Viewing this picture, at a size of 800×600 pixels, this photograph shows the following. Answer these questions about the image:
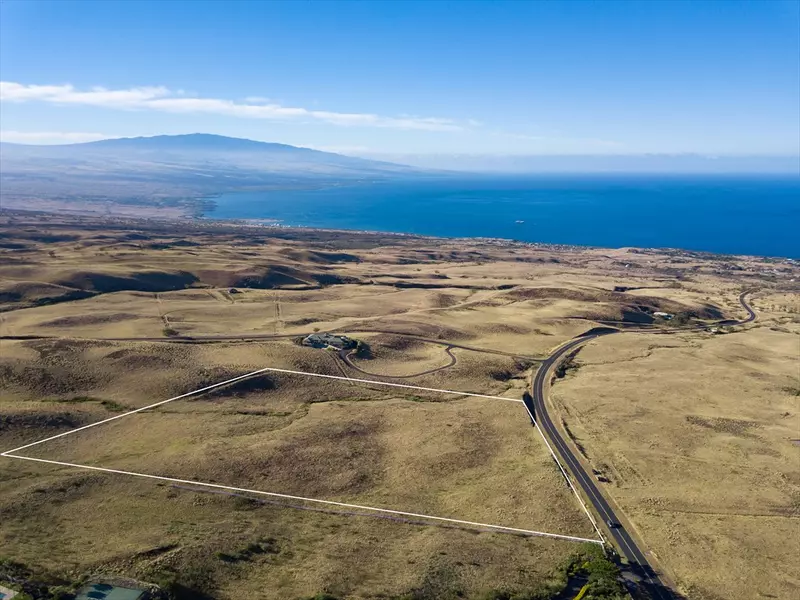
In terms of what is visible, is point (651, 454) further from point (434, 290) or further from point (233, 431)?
point (434, 290)

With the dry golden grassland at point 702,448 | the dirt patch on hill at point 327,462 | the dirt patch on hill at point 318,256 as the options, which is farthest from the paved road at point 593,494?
the dirt patch on hill at point 318,256

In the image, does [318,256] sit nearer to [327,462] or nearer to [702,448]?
[327,462]

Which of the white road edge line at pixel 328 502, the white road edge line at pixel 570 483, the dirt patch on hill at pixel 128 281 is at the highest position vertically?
the dirt patch on hill at pixel 128 281

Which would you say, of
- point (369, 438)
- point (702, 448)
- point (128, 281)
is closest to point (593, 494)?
point (702, 448)

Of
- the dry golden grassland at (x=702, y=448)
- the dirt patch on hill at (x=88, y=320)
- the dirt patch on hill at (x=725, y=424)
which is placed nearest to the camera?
the dry golden grassland at (x=702, y=448)

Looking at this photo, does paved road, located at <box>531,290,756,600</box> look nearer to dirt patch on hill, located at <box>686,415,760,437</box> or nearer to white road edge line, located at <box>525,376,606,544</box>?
white road edge line, located at <box>525,376,606,544</box>

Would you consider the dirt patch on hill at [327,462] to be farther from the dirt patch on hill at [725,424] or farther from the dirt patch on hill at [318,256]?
the dirt patch on hill at [318,256]

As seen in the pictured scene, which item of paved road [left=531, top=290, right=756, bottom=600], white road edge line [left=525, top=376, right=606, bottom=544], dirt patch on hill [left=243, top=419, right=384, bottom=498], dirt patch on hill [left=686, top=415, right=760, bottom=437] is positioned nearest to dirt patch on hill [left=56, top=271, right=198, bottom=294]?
dirt patch on hill [left=243, top=419, right=384, bottom=498]
